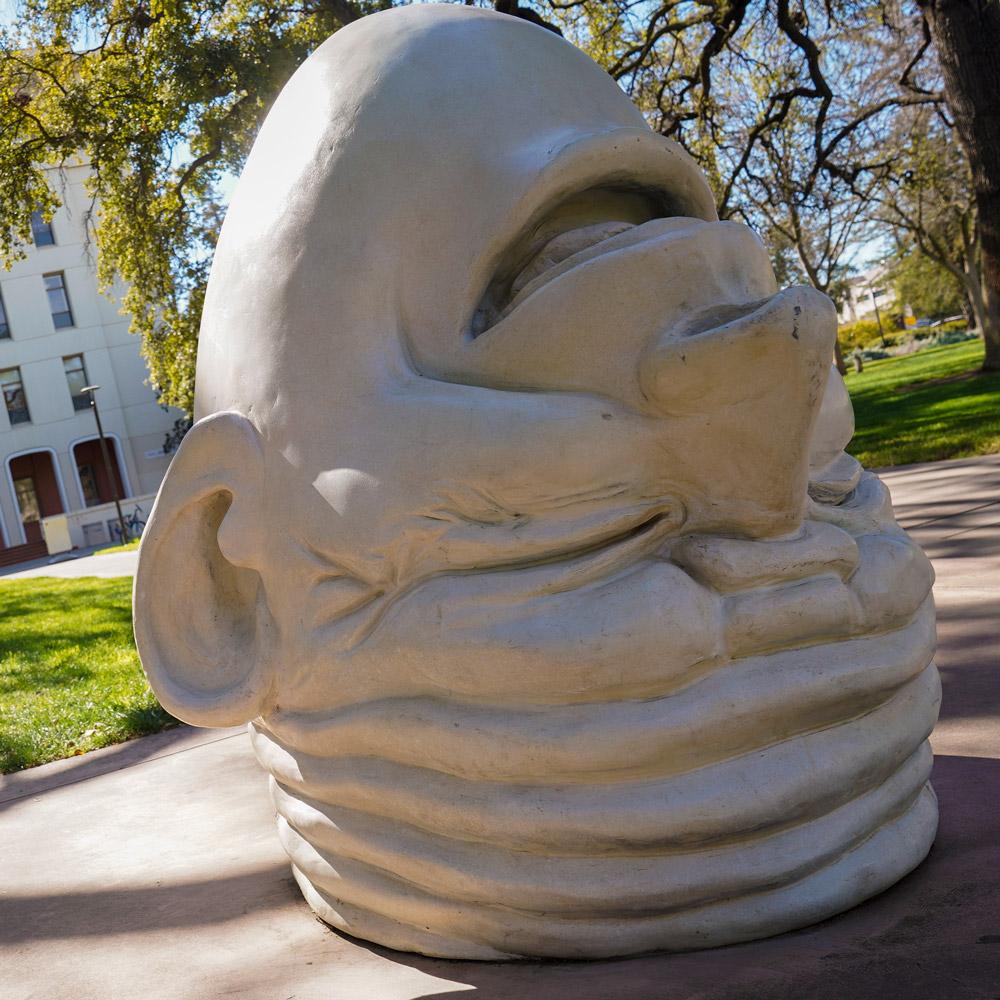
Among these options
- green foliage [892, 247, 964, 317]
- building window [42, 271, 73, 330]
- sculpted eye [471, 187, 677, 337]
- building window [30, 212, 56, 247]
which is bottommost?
sculpted eye [471, 187, 677, 337]

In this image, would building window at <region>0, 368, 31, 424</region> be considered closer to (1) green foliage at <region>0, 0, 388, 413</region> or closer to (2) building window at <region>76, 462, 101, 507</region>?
(2) building window at <region>76, 462, 101, 507</region>

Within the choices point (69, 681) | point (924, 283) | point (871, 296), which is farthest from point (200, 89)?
point (871, 296)

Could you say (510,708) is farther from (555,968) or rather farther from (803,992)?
(803,992)

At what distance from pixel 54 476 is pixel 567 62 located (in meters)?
37.6

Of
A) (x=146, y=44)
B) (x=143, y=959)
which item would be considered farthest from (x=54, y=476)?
(x=143, y=959)

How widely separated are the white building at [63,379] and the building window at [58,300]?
3 cm

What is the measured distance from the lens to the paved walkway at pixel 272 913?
1.65m

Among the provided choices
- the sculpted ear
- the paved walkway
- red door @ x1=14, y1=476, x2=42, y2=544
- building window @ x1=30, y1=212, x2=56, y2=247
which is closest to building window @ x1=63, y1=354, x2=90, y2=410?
building window @ x1=30, y1=212, x2=56, y2=247

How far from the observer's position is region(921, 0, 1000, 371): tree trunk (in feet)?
31.7

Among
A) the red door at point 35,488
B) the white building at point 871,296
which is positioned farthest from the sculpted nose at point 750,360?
the white building at point 871,296

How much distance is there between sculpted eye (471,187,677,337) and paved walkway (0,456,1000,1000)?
Result: 1.17 metres

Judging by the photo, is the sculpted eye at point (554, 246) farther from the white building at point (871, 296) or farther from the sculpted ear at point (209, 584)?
the white building at point (871, 296)

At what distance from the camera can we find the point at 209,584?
2209mm

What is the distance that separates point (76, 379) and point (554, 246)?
3524 cm
